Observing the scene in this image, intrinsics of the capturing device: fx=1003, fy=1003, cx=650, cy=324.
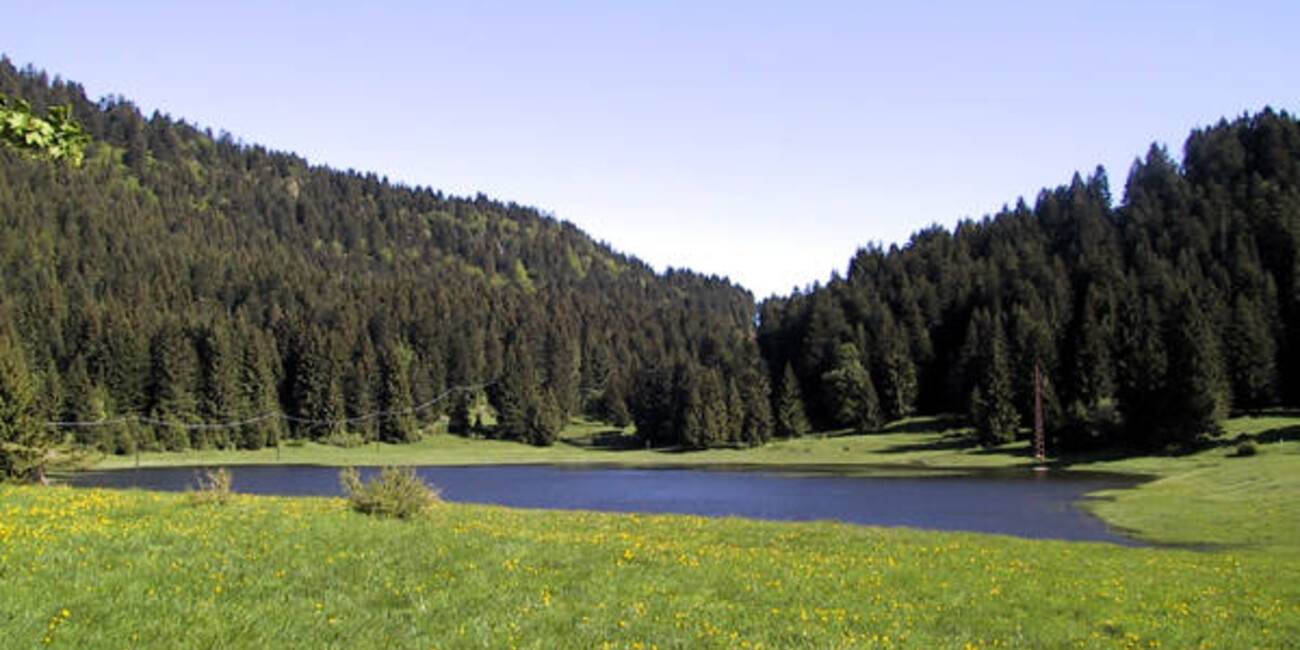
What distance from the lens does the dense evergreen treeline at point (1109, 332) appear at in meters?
107

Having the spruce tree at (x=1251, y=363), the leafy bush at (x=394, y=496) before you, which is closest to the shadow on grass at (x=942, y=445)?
the spruce tree at (x=1251, y=363)

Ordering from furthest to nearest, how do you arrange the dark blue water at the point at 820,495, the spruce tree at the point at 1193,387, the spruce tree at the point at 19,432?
the spruce tree at the point at 1193,387 → the dark blue water at the point at 820,495 → the spruce tree at the point at 19,432

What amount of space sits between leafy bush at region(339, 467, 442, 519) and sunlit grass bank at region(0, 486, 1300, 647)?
0.60 meters

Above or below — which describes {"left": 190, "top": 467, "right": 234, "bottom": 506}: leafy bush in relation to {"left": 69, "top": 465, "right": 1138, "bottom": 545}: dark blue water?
above

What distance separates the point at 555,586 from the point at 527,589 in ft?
2.06

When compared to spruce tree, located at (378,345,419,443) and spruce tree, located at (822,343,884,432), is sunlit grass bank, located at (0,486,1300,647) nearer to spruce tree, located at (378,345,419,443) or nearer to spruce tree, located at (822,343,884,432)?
spruce tree, located at (822,343,884,432)

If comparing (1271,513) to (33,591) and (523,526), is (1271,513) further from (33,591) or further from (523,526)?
(33,591)

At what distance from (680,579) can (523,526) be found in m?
11.4

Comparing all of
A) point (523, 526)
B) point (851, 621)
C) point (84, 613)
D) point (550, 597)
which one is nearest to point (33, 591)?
point (84, 613)

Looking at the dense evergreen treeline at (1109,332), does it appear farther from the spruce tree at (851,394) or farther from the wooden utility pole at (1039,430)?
the wooden utility pole at (1039,430)

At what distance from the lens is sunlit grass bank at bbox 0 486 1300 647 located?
1335 cm

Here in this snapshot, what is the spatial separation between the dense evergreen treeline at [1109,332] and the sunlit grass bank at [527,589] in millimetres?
87309

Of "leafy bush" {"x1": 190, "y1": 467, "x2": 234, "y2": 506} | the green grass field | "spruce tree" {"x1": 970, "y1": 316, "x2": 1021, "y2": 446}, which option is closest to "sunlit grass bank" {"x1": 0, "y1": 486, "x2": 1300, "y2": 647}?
the green grass field

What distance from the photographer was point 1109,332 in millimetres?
129125
